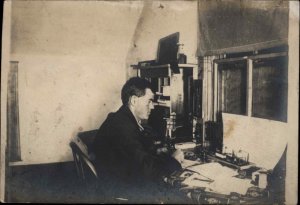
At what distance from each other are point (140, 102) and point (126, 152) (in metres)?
0.44

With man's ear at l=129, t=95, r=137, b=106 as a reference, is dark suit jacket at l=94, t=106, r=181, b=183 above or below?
below

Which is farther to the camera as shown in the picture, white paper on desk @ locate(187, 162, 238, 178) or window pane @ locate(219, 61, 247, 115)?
window pane @ locate(219, 61, 247, 115)

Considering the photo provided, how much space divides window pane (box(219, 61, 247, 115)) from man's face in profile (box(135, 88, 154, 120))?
2.14 feet

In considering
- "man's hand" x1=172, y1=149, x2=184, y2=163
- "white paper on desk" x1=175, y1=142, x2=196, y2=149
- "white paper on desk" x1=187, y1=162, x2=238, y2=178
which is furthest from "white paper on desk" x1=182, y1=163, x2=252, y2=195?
"white paper on desk" x1=175, y1=142, x2=196, y2=149

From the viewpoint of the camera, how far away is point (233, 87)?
2.53 metres

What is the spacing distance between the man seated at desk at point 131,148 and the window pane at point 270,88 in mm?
768

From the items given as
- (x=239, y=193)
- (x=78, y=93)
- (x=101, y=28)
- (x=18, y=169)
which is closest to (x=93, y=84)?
(x=78, y=93)

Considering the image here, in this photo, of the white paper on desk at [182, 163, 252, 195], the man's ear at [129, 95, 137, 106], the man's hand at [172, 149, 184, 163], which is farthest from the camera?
the man's ear at [129, 95, 137, 106]

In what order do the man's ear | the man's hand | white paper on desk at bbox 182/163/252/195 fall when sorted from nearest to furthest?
1. white paper on desk at bbox 182/163/252/195
2. the man's hand
3. the man's ear

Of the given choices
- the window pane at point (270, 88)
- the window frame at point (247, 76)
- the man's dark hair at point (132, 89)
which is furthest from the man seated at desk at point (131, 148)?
the window pane at point (270, 88)

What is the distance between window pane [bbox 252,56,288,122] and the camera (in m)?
2.26

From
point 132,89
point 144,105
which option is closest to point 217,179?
point 144,105

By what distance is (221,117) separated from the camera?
2535mm

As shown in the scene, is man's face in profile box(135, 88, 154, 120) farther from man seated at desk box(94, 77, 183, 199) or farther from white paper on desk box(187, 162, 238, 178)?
white paper on desk box(187, 162, 238, 178)
